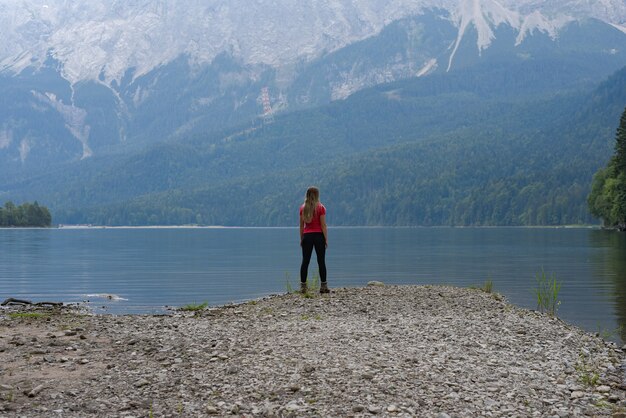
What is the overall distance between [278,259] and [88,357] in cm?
5746

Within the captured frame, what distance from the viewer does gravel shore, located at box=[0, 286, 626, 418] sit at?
1486cm

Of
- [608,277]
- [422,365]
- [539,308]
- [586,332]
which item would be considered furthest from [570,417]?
[608,277]

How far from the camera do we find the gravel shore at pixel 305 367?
14859 millimetres

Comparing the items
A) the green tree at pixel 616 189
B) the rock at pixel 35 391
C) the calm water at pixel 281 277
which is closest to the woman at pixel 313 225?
the calm water at pixel 281 277

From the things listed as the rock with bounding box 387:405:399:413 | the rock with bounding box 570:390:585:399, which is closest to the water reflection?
the rock with bounding box 570:390:585:399

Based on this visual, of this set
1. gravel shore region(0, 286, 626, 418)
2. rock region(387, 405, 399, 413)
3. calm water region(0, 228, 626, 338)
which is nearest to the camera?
rock region(387, 405, 399, 413)

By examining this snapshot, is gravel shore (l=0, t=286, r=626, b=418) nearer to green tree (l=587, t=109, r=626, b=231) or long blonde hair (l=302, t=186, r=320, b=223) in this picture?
long blonde hair (l=302, t=186, r=320, b=223)

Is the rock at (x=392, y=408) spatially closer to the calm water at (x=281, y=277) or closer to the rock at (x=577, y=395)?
the rock at (x=577, y=395)

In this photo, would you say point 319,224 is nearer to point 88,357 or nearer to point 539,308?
point 539,308

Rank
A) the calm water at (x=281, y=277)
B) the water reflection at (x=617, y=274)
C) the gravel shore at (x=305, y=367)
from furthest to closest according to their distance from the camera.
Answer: the calm water at (x=281, y=277)
the water reflection at (x=617, y=274)
the gravel shore at (x=305, y=367)

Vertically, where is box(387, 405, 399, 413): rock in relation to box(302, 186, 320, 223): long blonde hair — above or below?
below

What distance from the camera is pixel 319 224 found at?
1125 inches

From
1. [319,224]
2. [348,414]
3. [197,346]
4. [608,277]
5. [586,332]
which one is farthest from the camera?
[608,277]

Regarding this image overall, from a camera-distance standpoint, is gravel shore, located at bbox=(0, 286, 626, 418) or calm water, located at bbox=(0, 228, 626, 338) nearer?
gravel shore, located at bbox=(0, 286, 626, 418)
